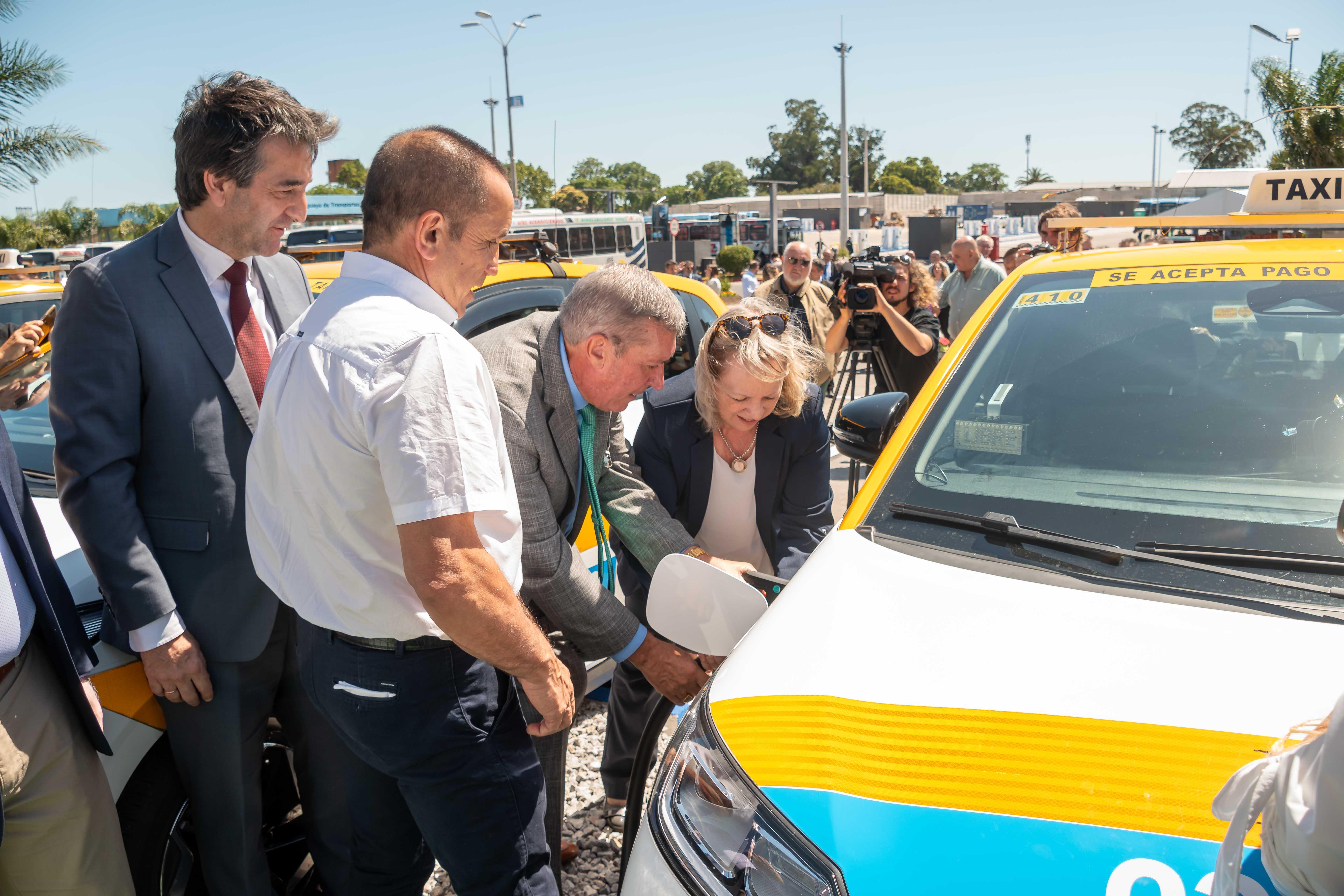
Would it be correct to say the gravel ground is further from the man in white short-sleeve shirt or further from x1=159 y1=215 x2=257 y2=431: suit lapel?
x1=159 y1=215 x2=257 y2=431: suit lapel

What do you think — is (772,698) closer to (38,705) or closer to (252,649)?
(252,649)

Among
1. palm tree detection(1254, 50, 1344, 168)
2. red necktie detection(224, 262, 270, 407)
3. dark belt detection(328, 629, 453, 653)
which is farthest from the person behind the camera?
palm tree detection(1254, 50, 1344, 168)

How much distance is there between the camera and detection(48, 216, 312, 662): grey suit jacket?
1.89 m

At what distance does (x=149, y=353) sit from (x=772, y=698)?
1.51m

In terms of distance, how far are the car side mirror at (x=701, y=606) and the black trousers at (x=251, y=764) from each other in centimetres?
72

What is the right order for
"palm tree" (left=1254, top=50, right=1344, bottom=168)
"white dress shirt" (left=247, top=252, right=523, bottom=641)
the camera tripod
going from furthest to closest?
"palm tree" (left=1254, top=50, right=1344, bottom=168) → the camera tripod → "white dress shirt" (left=247, top=252, right=523, bottom=641)

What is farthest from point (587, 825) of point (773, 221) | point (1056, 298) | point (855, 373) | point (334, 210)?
point (773, 221)

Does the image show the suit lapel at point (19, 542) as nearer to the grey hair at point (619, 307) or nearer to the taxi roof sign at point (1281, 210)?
the grey hair at point (619, 307)

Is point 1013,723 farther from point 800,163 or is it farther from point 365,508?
point 800,163

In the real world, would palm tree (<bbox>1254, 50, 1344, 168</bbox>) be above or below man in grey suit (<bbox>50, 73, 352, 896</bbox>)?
above

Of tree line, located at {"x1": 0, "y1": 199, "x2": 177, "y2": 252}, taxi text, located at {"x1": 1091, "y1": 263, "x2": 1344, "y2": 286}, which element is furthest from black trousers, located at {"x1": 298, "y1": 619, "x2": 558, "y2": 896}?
tree line, located at {"x1": 0, "y1": 199, "x2": 177, "y2": 252}

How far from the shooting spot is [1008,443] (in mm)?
2033

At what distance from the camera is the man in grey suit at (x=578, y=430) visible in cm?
203

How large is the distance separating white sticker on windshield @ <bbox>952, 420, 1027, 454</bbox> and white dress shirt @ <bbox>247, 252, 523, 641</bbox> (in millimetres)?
1029
